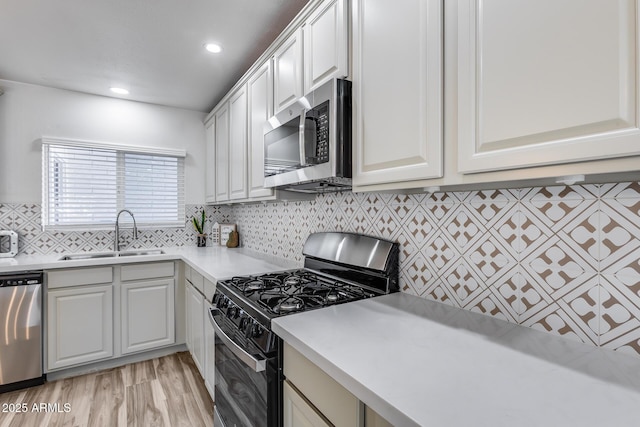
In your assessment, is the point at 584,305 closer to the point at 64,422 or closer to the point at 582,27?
the point at 582,27

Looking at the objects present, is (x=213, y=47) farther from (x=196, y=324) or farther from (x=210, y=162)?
(x=196, y=324)

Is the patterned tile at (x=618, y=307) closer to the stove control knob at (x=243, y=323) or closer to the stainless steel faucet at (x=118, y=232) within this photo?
the stove control knob at (x=243, y=323)

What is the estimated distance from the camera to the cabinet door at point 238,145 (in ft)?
7.80

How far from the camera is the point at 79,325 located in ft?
8.08

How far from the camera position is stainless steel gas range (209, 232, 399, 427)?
111cm

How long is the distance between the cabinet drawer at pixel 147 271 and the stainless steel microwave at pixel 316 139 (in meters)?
1.63

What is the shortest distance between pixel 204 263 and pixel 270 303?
1.15 meters

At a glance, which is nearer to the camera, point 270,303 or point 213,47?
point 270,303

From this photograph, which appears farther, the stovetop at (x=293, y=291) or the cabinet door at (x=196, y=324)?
the cabinet door at (x=196, y=324)

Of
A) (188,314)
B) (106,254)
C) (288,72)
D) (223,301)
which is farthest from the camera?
(106,254)

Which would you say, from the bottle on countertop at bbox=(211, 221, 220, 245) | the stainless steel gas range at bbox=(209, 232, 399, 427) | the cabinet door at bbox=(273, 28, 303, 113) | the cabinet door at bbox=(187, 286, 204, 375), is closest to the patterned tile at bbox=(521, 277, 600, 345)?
the stainless steel gas range at bbox=(209, 232, 399, 427)

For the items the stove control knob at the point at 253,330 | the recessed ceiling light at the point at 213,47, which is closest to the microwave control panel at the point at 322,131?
the stove control knob at the point at 253,330

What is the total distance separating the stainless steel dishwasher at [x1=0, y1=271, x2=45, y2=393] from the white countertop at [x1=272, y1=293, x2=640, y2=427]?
2.31m

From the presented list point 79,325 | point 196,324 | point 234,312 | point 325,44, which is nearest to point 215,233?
point 196,324
